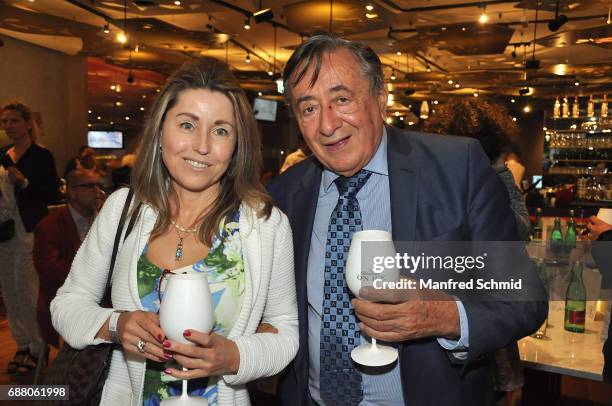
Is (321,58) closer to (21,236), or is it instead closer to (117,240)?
(117,240)

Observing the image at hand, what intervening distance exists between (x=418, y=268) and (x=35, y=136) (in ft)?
13.7

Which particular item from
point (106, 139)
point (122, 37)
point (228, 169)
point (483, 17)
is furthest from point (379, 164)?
point (106, 139)

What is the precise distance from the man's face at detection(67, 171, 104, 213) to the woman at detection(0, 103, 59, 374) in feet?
3.04

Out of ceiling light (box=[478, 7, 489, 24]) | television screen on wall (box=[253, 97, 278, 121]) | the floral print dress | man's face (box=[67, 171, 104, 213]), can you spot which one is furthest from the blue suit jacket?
television screen on wall (box=[253, 97, 278, 121])

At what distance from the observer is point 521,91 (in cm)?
1313

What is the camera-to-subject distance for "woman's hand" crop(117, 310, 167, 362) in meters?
1.34

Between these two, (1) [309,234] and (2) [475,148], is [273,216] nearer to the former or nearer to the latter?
(1) [309,234]

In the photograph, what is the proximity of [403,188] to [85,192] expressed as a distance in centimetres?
278

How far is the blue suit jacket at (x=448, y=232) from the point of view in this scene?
152 cm

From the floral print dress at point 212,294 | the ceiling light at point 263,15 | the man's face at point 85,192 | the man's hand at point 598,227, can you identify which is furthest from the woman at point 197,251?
the ceiling light at point 263,15

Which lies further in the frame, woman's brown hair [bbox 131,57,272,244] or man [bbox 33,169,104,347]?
man [bbox 33,169,104,347]

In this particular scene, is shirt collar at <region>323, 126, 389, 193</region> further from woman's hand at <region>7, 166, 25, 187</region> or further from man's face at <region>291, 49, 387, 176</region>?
woman's hand at <region>7, 166, 25, 187</region>

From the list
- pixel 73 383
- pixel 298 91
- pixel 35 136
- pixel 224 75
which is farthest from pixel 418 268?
pixel 35 136

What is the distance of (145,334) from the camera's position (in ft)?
4.47
